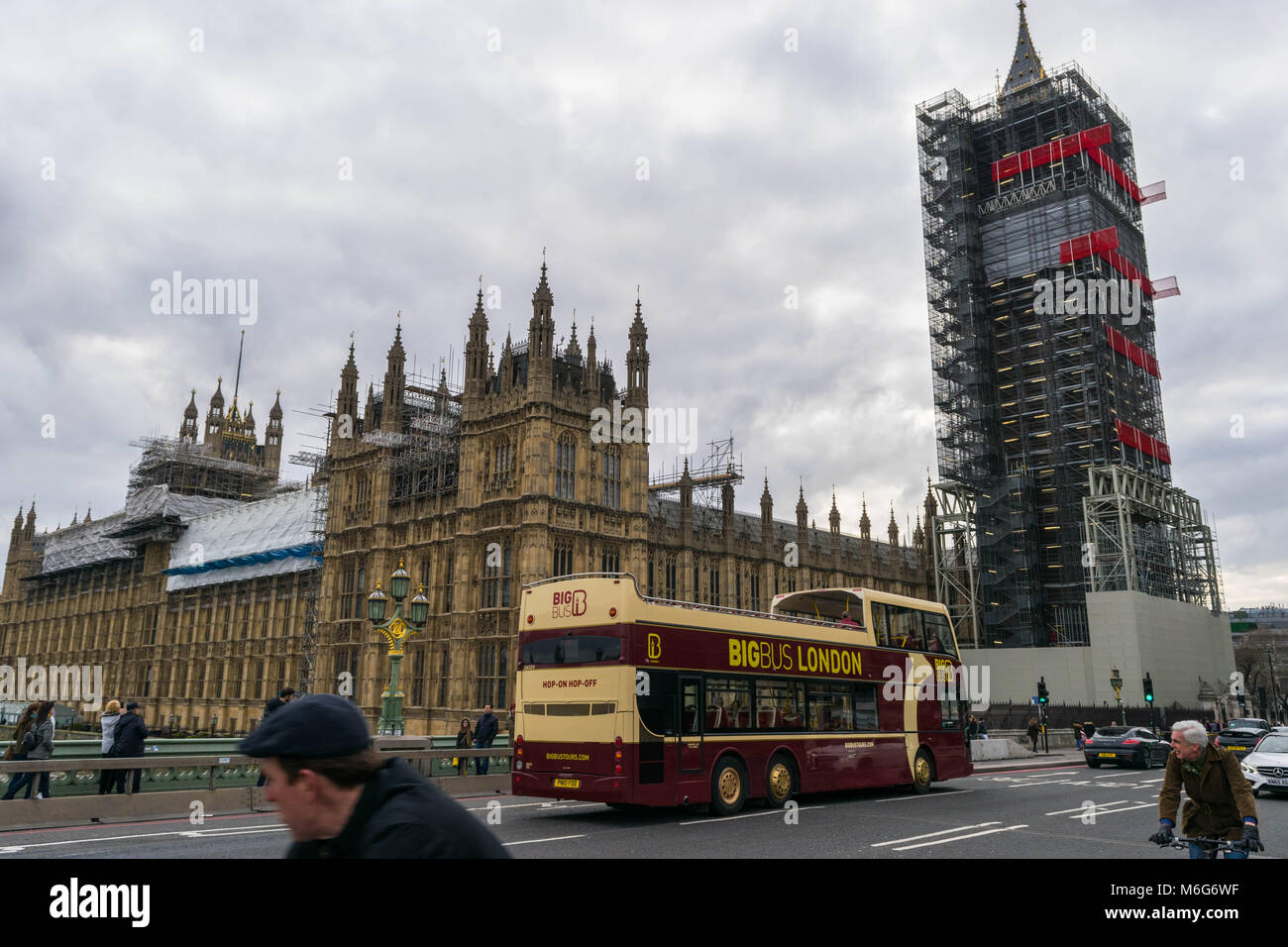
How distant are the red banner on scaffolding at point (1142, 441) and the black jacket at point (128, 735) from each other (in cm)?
5749

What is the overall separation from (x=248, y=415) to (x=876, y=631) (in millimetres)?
101419

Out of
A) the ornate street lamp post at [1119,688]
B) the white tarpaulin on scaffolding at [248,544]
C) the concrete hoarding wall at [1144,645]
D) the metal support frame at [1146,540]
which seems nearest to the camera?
the ornate street lamp post at [1119,688]

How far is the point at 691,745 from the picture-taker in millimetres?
16094

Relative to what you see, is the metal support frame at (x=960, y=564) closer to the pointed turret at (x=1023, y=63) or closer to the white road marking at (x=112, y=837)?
the pointed turret at (x=1023, y=63)

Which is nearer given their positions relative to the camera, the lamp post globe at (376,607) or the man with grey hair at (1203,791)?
the man with grey hair at (1203,791)

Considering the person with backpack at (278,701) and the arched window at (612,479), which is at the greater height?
the arched window at (612,479)

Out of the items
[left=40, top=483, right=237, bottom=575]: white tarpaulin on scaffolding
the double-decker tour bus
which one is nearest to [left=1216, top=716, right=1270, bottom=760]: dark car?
the double-decker tour bus

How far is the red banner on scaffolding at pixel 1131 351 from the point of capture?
196 feet

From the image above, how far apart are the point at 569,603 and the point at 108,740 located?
938 cm
